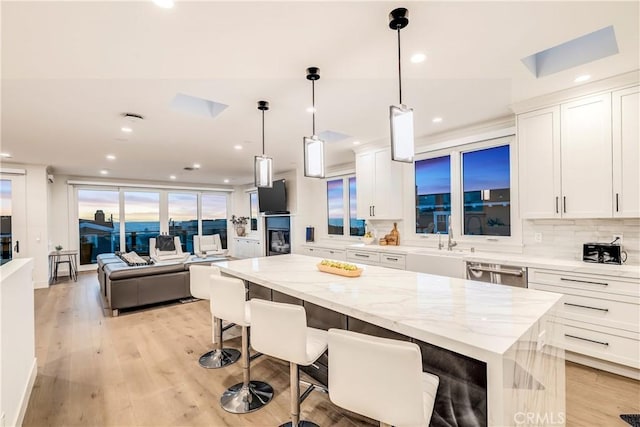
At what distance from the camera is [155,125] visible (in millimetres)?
3904

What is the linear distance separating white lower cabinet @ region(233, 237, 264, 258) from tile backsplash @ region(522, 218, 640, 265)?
6553 mm

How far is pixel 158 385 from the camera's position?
8.47 ft

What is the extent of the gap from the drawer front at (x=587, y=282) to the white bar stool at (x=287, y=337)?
7.92 ft

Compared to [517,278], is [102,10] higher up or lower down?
higher up

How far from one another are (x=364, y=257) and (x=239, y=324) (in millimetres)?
2801

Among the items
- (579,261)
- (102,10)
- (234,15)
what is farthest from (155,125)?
(579,261)

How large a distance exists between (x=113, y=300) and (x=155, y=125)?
2636 millimetres

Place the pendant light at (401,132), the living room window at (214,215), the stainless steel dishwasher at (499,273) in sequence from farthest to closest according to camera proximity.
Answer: the living room window at (214,215) → the stainless steel dishwasher at (499,273) → the pendant light at (401,132)

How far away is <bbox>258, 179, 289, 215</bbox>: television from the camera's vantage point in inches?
298

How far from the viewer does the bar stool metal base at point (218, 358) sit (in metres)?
2.90

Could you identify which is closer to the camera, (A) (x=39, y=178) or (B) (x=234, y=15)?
(B) (x=234, y=15)

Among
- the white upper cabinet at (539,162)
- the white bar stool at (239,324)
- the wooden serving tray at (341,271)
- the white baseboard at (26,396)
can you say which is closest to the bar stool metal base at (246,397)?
the white bar stool at (239,324)

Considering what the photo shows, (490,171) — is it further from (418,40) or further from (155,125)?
(155,125)

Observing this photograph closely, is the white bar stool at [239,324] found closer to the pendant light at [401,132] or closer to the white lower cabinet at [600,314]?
the pendant light at [401,132]
